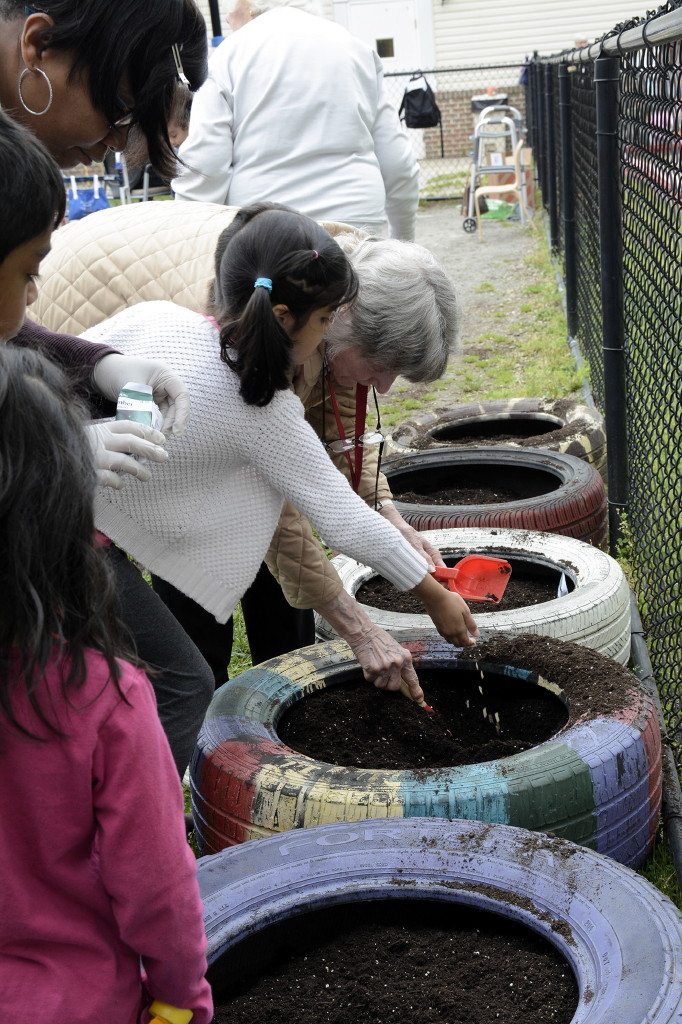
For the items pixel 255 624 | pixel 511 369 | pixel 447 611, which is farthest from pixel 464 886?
pixel 511 369

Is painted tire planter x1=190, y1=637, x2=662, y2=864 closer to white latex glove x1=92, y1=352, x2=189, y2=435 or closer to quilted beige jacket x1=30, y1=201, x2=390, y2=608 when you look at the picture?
quilted beige jacket x1=30, y1=201, x2=390, y2=608

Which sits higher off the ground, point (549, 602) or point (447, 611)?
point (447, 611)

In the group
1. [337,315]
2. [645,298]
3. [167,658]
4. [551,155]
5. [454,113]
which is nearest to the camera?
[167,658]

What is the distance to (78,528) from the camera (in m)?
1.19

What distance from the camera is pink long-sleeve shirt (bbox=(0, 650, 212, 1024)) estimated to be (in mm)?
1194

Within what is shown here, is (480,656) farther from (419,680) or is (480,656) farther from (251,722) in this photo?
(251,722)

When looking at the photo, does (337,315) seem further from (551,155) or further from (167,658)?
(551,155)

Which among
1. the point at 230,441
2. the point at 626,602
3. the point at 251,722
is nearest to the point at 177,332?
the point at 230,441

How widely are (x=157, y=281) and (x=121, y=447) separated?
1153mm

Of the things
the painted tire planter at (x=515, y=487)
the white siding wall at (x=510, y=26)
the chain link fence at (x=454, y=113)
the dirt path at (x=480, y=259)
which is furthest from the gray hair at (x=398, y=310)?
the white siding wall at (x=510, y=26)

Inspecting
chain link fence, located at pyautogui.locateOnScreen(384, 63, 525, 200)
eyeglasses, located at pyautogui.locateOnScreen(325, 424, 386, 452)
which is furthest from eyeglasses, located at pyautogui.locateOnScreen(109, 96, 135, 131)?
chain link fence, located at pyautogui.locateOnScreen(384, 63, 525, 200)

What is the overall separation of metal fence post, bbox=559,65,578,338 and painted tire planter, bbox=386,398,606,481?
3.22 m

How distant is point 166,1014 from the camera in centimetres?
133

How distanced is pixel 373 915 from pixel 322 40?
9.21ft
